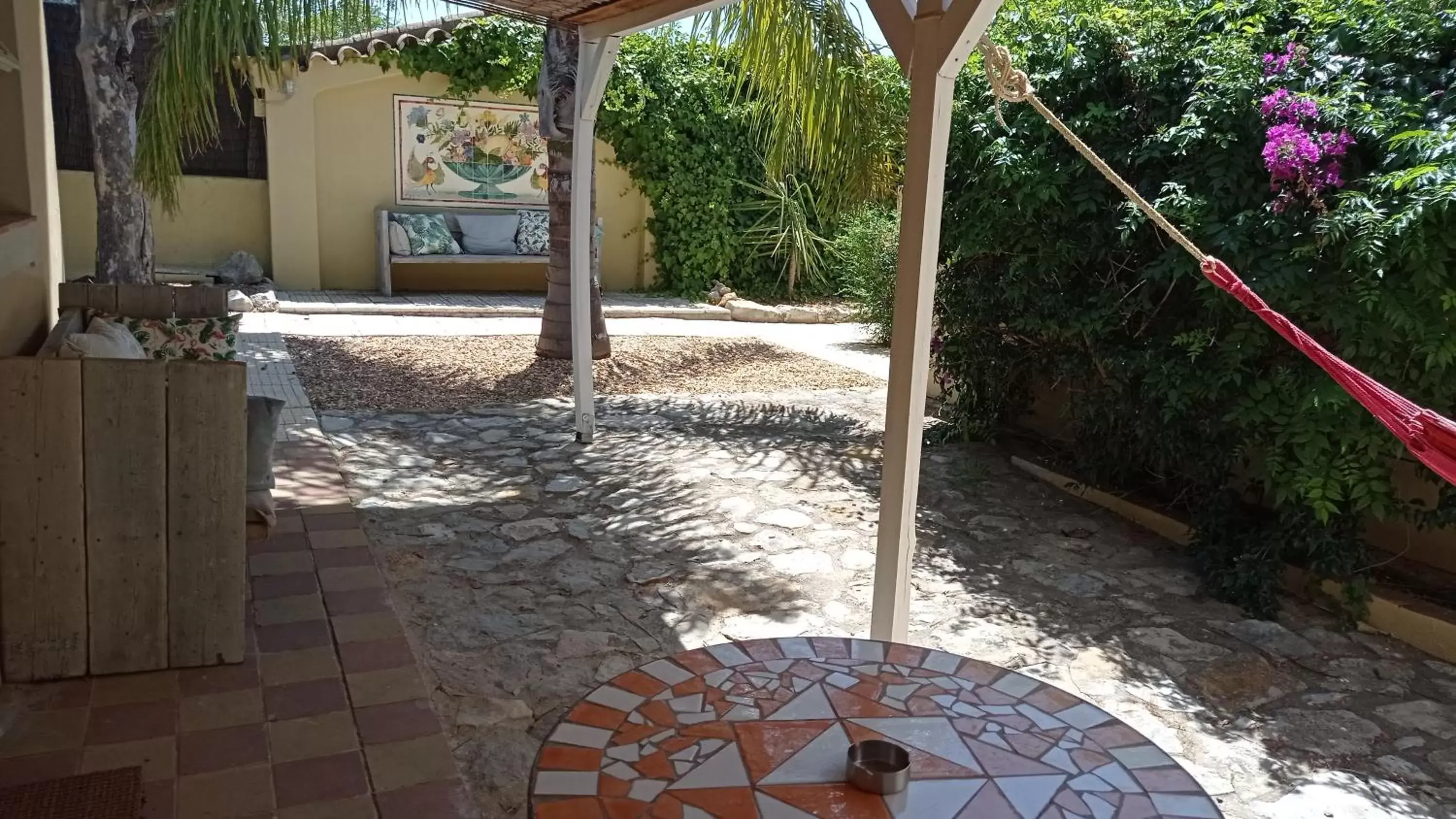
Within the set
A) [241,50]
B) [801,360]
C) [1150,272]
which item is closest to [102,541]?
[241,50]

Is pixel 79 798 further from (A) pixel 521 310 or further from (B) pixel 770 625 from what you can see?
(A) pixel 521 310

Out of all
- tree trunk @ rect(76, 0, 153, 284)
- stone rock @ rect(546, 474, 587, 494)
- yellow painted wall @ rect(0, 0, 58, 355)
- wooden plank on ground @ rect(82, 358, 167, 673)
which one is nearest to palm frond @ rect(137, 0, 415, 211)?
yellow painted wall @ rect(0, 0, 58, 355)

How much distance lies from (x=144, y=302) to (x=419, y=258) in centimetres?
611

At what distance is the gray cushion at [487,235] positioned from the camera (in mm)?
10859

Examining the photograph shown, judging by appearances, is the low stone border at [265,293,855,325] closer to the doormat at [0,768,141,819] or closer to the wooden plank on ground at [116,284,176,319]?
the wooden plank on ground at [116,284,176,319]

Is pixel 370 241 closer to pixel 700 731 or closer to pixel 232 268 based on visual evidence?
pixel 232 268

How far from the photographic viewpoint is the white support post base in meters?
5.14

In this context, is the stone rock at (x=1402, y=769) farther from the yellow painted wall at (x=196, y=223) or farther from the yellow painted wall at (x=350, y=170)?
the yellow painted wall at (x=196, y=223)

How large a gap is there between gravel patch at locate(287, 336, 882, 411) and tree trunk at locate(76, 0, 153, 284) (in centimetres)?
126

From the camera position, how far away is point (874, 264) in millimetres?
9227

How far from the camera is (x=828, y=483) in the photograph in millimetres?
5164

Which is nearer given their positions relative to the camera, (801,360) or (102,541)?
(102,541)

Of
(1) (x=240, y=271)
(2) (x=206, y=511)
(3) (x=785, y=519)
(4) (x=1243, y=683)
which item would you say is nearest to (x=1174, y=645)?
(4) (x=1243, y=683)

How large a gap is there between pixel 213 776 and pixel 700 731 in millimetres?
1401
